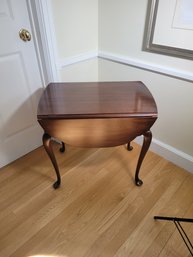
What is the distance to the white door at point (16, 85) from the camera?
1280mm

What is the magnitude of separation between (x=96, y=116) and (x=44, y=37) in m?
0.74

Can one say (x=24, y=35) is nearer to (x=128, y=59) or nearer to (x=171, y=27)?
(x=128, y=59)

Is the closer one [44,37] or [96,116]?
[96,116]

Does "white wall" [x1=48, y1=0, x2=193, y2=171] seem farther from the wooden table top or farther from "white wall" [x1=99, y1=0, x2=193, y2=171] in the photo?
the wooden table top

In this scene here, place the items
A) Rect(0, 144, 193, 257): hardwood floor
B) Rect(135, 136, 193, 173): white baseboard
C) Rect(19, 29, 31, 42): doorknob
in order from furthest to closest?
1. Rect(135, 136, 193, 173): white baseboard
2. Rect(19, 29, 31, 42): doorknob
3. Rect(0, 144, 193, 257): hardwood floor

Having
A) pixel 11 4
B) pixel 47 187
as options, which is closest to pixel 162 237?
pixel 47 187

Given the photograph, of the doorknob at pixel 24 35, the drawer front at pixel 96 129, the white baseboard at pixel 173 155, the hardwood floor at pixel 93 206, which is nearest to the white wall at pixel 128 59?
the white baseboard at pixel 173 155

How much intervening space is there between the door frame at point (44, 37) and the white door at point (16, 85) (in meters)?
0.04

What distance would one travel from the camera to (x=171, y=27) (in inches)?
50.2

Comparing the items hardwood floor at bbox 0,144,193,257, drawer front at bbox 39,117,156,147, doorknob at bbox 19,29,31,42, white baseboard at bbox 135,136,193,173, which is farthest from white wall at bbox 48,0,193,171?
drawer front at bbox 39,117,156,147

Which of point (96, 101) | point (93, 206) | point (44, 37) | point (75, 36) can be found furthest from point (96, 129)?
point (75, 36)

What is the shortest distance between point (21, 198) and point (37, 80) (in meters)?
0.94

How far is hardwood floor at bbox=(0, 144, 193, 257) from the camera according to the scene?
1.20 meters

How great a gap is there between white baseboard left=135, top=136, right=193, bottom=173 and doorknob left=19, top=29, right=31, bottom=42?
52.7 inches
